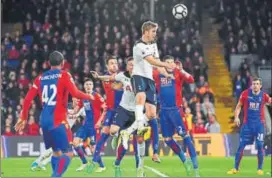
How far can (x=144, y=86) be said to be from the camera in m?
14.0

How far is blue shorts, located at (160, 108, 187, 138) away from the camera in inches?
636

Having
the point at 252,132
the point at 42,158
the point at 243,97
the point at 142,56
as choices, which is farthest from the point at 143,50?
the point at 42,158

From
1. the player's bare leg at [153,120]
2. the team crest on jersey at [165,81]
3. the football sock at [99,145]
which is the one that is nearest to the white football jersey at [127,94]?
the player's bare leg at [153,120]

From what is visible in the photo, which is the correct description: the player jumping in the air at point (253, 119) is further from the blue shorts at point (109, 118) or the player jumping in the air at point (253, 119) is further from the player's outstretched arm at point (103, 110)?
the player's outstretched arm at point (103, 110)

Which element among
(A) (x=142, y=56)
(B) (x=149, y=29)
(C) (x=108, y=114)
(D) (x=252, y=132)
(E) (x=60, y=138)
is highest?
(B) (x=149, y=29)

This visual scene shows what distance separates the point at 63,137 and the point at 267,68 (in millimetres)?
19491

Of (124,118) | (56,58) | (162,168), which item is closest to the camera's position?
(56,58)

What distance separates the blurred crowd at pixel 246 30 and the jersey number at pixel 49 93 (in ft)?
57.1

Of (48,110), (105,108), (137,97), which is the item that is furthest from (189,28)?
(48,110)

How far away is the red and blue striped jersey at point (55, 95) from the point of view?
39.1ft

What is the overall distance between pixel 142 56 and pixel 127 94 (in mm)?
1423

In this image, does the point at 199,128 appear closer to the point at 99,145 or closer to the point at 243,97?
the point at 243,97

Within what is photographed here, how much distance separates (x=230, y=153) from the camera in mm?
24891

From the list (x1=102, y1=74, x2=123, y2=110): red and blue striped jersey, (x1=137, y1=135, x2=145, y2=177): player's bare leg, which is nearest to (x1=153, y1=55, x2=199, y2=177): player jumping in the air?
(x1=102, y1=74, x2=123, y2=110): red and blue striped jersey
